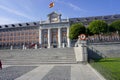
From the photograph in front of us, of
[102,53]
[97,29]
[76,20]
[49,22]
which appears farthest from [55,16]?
[102,53]

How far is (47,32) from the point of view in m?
84.8

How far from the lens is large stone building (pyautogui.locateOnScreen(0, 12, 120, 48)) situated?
81.2 meters

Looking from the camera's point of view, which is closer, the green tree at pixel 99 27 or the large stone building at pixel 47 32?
the green tree at pixel 99 27

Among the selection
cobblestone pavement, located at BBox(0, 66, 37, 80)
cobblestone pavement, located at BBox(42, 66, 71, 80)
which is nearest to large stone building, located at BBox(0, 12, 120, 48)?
cobblestone pavement, located at BBox(0, 66, 37, 80)

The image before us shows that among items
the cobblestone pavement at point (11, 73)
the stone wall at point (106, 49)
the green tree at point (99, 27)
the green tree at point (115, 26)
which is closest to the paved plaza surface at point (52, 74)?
the cobblestone pavement at point (11, 73)

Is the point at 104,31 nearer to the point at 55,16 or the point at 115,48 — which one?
the point at 115,48

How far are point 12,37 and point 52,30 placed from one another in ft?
74.0

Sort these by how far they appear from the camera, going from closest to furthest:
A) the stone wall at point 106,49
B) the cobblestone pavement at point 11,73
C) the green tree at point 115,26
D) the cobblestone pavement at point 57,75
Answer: the cobblestone pavement at point 57,75 < the cobblestone pavement at point 11,73 < the stone wall at point 106,49 < the green tree at point 115,26

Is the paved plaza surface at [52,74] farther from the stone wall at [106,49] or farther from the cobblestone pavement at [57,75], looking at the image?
the stone wall at [106,49]

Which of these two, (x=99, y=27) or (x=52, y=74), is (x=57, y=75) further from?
(x=99, y=27)

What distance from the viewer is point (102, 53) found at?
126 ft

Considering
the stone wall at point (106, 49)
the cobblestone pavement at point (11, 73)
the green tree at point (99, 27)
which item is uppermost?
the green tree at point (99, 27)

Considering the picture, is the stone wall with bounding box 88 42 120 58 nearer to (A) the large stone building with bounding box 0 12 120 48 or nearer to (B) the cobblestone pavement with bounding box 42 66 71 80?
(B) the cobblestone pavement with bounding box 42 66 71 80

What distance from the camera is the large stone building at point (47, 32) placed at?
81.2m
